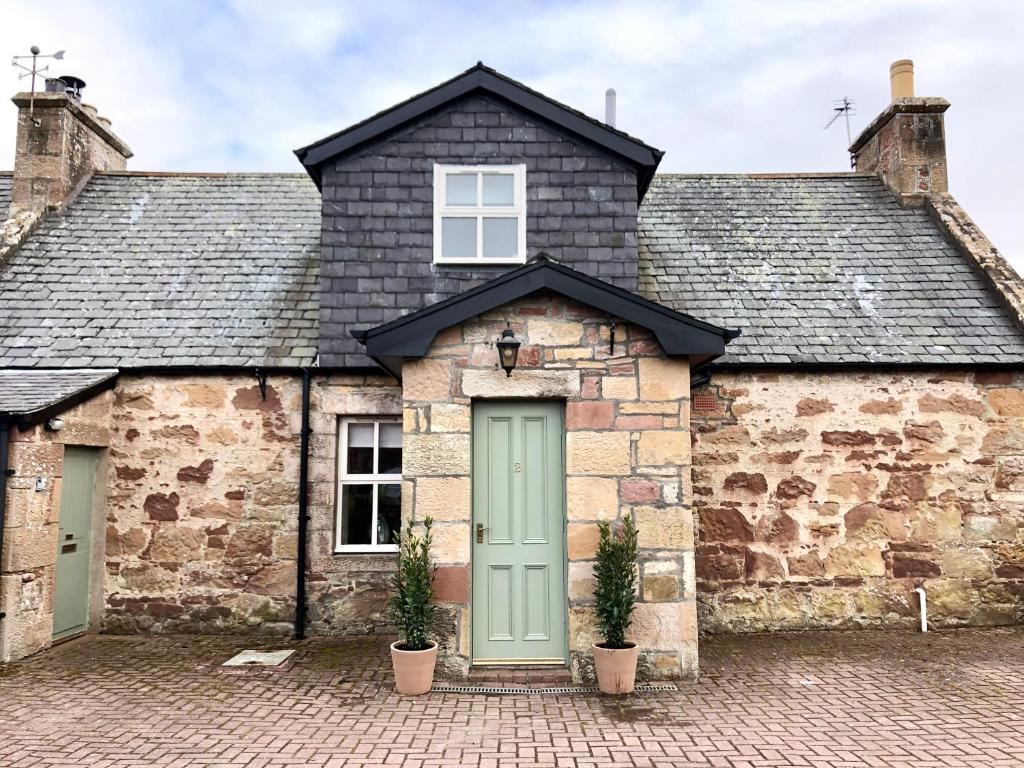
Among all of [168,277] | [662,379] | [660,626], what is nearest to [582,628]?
[660,626]

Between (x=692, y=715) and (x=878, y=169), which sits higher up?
(x=878, y=169)

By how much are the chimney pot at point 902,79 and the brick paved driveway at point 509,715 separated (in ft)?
28.3

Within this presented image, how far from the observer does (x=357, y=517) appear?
8945 mm

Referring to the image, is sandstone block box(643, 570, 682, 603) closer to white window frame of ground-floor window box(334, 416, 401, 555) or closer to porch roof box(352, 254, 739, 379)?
porch roof box(352, 254, 739, 379)

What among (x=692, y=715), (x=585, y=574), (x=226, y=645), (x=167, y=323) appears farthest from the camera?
(x=167, y=323)

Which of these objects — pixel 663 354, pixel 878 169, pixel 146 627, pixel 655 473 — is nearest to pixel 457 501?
pixel 655 473

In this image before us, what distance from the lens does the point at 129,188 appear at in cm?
1196

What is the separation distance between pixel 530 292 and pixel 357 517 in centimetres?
377

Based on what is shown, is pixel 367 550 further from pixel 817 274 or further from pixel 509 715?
pixel 817 274

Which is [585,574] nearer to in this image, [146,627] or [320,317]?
[320,317]

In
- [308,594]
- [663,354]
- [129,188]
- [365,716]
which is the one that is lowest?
[365,716]

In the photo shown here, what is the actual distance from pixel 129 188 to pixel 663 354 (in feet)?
31.4

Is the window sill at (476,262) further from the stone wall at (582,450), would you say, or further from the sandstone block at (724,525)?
the sandstone block at (724,525)

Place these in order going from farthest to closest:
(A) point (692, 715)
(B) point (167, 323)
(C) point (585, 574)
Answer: (B) point (167, 323), (C) point (585, 574), (A) point (692, 715)
